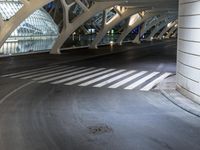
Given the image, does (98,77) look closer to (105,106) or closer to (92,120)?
(105,106)

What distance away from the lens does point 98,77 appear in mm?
18719

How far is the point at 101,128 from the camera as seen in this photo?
9.00 metres

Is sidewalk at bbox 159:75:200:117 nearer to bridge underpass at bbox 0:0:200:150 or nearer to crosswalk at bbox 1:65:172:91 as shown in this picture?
bridge underpass at bbox 0:0:200:150

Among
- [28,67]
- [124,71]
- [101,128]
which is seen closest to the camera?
[101,128]

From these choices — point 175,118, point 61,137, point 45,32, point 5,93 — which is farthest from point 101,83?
point 45,32

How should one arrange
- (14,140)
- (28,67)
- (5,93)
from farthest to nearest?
(28,67) < (5,93) < (14,140)

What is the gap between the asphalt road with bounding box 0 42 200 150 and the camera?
7.81 meters

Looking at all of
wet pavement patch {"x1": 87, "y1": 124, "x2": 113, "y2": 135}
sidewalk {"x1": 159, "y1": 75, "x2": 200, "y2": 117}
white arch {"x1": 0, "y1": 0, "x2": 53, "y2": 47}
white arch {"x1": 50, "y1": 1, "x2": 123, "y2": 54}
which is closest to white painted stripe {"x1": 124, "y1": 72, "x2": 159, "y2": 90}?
sidewalk {"x1": 159, "y1": 75, "x2": 200, "y2": 117}

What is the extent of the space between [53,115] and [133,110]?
93.5 inches

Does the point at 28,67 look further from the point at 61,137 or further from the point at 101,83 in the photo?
the point at 61,137

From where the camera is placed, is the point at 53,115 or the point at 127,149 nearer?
the point at 127,149

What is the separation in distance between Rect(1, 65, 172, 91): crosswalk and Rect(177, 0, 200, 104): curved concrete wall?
1.70 metres

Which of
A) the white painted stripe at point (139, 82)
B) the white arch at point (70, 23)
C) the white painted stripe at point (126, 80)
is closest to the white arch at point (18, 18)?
the white arch at point (70, 23)

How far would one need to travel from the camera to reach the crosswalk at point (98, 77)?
53.3 feet
